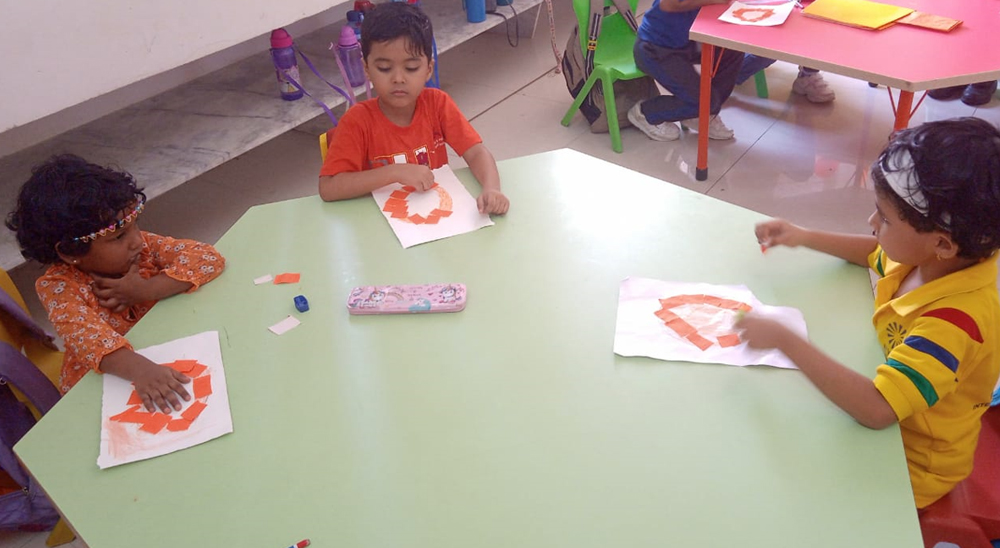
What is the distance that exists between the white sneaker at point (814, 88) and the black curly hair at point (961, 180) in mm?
2691

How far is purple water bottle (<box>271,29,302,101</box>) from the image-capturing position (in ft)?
9.79

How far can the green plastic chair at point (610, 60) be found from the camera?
3.29 metres

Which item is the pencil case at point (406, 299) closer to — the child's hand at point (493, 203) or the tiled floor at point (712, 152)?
the child's hand at point (493, 203)

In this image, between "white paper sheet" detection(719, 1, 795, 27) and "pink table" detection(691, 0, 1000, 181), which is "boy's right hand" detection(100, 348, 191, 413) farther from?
"white paper sheet" detection(719, 1, 795, 27)

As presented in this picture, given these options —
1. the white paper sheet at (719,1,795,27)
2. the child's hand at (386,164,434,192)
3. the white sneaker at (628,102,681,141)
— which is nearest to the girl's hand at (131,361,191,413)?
the child's hand at (386,164,434,192)

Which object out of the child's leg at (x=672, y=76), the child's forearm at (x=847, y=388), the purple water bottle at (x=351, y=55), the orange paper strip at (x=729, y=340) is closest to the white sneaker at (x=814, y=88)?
the child's leg at (x=672, y=76)

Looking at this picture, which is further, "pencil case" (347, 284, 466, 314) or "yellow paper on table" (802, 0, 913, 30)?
"yellow paper on table" (802, 0, 913, 30)

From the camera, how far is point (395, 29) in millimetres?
1812

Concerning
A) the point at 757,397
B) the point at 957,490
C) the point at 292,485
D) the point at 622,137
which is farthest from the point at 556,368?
the point at 622,137

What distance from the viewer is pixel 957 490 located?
1210 mm

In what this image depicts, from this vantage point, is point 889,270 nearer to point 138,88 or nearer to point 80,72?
point 80,72

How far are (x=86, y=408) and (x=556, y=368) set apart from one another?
780mm

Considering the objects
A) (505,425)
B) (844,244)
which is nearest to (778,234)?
(844,244)

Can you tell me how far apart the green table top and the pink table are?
1.06 metres
